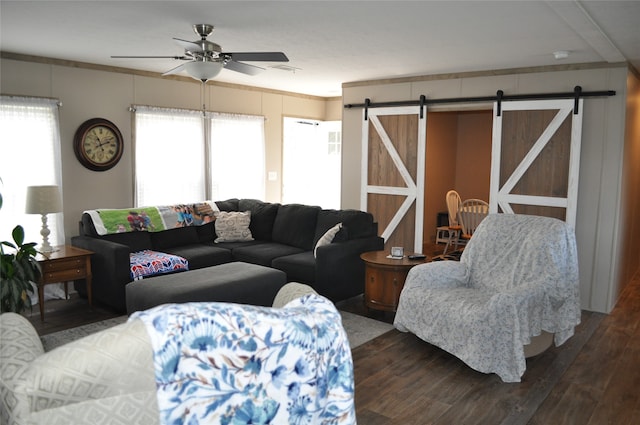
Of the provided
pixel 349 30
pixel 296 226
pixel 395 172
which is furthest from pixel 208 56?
pixel 395 172

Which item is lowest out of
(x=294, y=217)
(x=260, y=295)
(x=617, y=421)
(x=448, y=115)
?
(x=617, y=421)

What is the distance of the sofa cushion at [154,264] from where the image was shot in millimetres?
4848

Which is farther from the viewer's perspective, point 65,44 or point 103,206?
point 103,206

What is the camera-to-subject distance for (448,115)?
8680 mm

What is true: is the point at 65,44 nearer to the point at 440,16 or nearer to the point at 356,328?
the point at 440,16

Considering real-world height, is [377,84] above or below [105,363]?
above

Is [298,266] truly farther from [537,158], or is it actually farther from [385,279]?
[537,158]

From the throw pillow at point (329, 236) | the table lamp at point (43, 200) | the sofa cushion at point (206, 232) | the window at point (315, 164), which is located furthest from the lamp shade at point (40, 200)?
the window at point (315, 164)

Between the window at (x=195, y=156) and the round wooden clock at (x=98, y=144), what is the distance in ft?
0.83

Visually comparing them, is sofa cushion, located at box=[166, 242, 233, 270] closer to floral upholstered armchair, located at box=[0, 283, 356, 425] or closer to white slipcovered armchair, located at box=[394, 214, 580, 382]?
white slipcovered armchair, located at box=[394, 214, 580, 382]

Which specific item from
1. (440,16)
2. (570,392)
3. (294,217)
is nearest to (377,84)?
(294,217)

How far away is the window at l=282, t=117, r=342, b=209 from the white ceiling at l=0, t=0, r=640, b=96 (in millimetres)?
2700

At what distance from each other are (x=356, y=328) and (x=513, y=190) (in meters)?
2.32

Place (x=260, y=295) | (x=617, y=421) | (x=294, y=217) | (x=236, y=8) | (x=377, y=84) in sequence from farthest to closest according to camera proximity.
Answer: (x=377, y=84) → (x=294, y=217) → (x=260, y=295) → (x=236, y=8) → (x=617, y=421)
